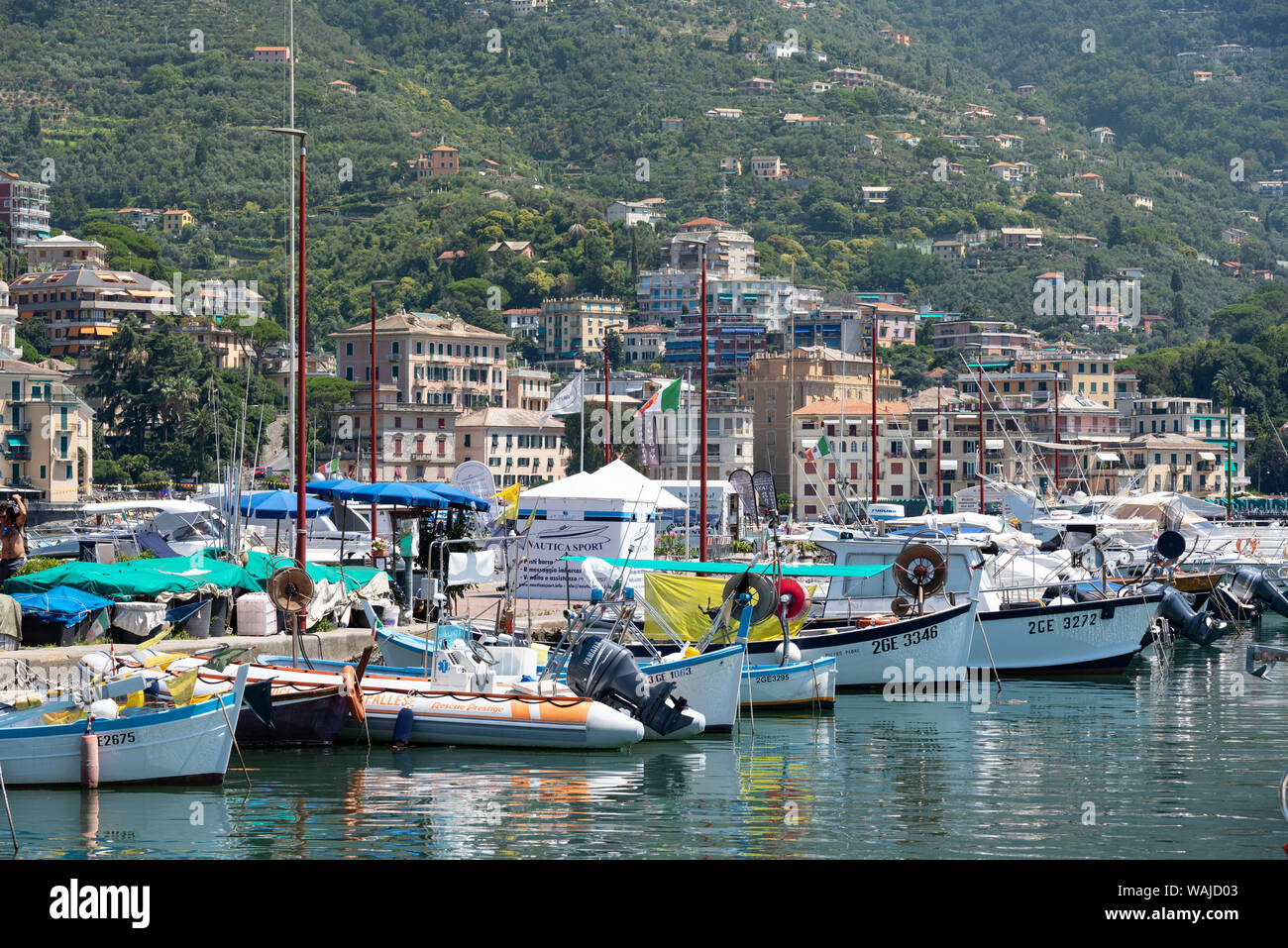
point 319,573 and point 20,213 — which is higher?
point 20,213

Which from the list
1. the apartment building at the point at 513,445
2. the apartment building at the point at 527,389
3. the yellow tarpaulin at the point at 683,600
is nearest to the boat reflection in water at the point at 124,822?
the yellow tarpaulin at the point at 683,600

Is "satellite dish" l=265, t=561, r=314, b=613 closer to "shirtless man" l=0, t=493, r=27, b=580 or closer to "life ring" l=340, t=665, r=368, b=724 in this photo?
"life ring" l=340, t=665, r=368, b=724

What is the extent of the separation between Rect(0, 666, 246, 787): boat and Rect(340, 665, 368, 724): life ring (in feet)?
9.75

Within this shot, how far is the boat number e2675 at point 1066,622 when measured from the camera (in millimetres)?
31500

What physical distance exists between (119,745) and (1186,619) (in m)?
28.0

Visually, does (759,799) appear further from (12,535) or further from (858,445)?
(858,445)

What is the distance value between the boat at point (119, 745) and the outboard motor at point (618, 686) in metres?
5.40

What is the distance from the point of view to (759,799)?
1858cm

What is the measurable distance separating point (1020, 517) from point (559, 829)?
1381 inches

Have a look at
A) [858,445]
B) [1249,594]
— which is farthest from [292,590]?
[858,445]

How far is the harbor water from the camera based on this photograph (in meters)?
15.9
